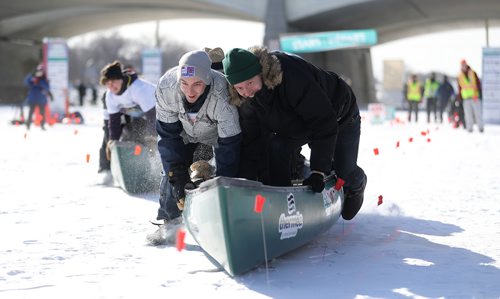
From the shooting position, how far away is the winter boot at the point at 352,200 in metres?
4.89

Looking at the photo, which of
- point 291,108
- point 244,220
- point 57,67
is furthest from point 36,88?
point 244,220

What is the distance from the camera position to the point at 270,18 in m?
31.2

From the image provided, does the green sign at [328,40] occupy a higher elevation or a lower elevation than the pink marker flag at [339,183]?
higher

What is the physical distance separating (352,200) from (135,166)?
2475 mm

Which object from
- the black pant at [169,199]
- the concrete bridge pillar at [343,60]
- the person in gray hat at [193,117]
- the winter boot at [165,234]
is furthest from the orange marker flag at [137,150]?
the concrete bridge pillar at [343,60]

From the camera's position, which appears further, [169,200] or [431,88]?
[431,88]

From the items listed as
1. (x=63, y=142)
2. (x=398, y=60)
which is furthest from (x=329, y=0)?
(x=63, y=142)

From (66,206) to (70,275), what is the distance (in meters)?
2.44

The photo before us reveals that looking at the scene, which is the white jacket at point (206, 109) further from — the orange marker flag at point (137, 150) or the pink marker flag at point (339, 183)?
the orange marker flag at point (137, 150)

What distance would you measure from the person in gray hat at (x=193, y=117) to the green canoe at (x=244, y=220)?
1.03 feet

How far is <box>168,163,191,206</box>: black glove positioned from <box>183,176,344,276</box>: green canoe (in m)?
0.15

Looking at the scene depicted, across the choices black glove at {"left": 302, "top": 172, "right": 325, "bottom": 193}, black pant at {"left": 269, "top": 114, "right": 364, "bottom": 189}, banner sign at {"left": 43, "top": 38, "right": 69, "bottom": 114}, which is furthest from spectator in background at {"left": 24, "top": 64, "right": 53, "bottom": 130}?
black glove at {"left": 302, "top": 172, "right": 325, "bottom": 193}

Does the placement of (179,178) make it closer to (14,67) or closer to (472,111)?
(472,111)

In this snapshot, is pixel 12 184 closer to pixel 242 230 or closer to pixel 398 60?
pixel 242 230
